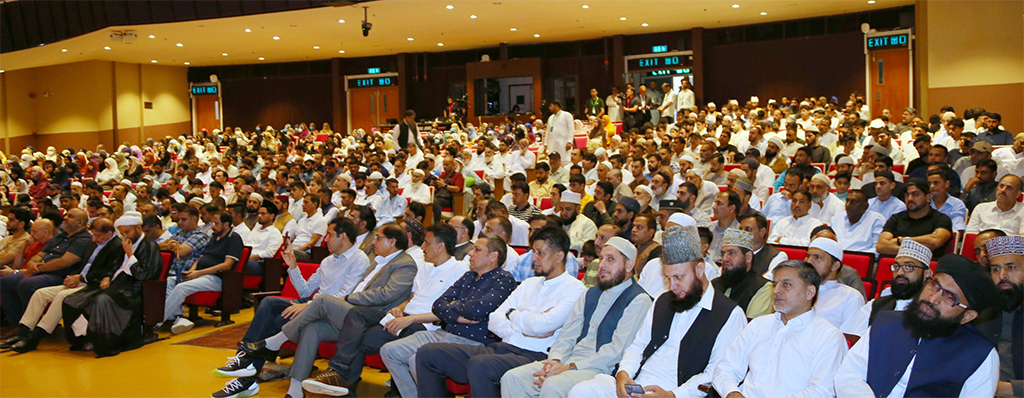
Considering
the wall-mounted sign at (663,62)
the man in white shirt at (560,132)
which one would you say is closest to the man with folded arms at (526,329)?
the man in white shirt at (560,132)

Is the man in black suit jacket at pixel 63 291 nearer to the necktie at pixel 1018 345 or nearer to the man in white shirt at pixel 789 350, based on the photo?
the man in white shirt at pixel 789 350

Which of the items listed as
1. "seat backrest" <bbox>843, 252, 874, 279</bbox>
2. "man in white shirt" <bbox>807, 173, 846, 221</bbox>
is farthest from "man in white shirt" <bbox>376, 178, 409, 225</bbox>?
"seat backrest" <bbox>843, 252, 874, 279</bbox>

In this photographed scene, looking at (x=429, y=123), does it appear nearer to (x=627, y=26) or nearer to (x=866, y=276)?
(x=627, y=26)

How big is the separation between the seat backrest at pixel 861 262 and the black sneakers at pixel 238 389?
3.94m

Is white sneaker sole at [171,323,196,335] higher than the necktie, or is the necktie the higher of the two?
the necktie

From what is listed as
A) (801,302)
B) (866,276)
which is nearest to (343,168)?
(866,276)

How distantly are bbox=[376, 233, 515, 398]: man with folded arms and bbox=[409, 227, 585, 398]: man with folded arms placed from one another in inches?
6.0

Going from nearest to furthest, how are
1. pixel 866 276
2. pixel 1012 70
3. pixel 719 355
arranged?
pixel 719 355
pixel 866 276
pixel 1012 70

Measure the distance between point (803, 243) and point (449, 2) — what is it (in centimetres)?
958

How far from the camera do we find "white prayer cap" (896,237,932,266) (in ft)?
12.5

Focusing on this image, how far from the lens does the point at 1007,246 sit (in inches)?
144

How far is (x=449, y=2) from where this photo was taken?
47.4 feet

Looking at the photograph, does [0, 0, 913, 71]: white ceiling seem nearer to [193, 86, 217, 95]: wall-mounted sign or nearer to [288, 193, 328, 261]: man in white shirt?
[193, 86, 217, 95]: wall-mounted sign

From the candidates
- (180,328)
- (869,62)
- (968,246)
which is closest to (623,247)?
(968,246)
